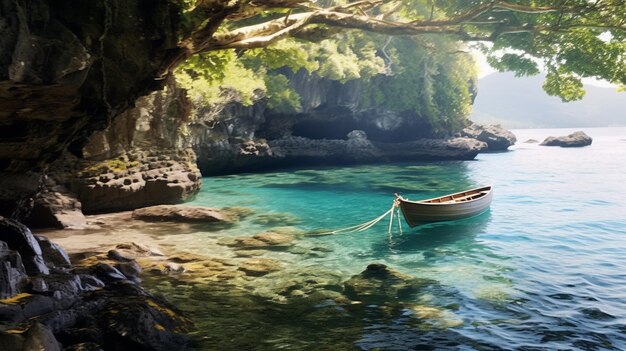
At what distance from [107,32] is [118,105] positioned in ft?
6.81

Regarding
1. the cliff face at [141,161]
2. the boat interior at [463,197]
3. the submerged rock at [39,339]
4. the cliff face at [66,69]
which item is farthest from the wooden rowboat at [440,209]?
the submerged rock at [39,339]

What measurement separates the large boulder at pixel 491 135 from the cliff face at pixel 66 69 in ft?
200

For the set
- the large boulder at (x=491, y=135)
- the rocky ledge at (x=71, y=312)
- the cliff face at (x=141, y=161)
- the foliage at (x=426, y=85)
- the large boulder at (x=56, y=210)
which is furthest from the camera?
the large boulder at (x=491, y=135)

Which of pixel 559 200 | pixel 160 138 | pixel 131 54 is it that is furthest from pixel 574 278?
pixel 160 138

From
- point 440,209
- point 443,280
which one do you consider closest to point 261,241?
point 443,280

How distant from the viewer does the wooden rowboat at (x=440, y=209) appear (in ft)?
55.4

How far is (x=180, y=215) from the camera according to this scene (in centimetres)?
1823

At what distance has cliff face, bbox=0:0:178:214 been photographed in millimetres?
6020

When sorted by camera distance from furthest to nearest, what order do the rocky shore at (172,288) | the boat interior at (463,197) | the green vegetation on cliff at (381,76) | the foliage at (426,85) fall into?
the foliage at (426,85)
the green vegetation on cliff at (381,76)
the boat interior at (463,197)
the rocky shore at (172,288)

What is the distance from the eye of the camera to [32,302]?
6398mm

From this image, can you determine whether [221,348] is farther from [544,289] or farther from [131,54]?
[544,289]

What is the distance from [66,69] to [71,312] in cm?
354

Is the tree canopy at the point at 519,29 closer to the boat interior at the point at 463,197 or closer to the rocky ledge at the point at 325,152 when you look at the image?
the boat interior at the point at 463,197

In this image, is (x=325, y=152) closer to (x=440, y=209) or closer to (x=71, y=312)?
(x=440, y=209)
